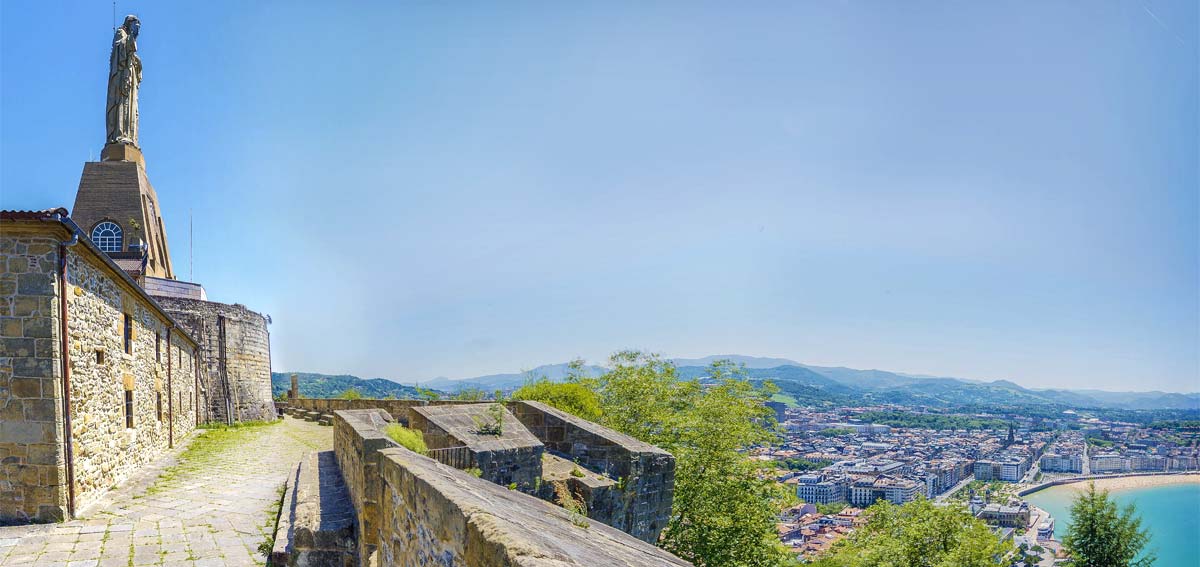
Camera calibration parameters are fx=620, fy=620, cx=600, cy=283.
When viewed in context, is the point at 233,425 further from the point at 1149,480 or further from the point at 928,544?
the point at 1149,480

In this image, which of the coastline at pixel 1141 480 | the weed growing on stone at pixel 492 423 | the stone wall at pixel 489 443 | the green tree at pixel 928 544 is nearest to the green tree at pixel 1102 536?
the green tree at pixel 928 544

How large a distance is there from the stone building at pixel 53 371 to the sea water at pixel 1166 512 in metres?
43.2

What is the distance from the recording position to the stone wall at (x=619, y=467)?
29.8 ft

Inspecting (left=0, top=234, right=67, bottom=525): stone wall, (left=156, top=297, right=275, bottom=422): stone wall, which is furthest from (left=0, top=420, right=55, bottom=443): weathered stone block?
(left=156, top=297, right=275, bottom=422): stone wall

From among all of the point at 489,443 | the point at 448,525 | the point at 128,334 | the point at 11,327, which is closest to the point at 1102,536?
the point at 489,443

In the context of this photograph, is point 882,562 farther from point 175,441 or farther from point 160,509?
point 175,441

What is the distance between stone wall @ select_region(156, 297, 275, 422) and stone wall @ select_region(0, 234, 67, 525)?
18.1 metres

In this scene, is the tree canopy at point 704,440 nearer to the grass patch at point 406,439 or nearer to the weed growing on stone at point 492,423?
the weed growing on stone at point 492,423

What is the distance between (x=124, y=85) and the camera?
2895cm

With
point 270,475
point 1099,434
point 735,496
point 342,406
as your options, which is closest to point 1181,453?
point 1099,434

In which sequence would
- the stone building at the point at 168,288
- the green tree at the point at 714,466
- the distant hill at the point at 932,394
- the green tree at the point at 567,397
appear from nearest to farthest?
the green tree at the point at 714,466, the green tree at the point at 567,397, the stone building at the point at 168,288, the distant hill at the point at 932,394

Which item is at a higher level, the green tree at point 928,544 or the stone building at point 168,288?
the stone building at point 168,288

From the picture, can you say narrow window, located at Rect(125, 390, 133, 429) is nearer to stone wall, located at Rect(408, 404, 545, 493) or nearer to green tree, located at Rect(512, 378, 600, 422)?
stone wall, located at Rect(408, 404, 545, 493)

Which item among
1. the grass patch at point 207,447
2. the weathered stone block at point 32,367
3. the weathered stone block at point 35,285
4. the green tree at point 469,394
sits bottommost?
the grass patch at point 207,447
